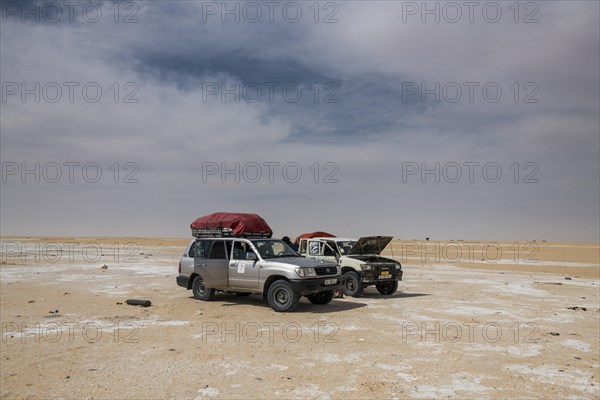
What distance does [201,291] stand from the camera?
14.2 metres

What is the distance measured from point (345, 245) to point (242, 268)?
4709 millimetres

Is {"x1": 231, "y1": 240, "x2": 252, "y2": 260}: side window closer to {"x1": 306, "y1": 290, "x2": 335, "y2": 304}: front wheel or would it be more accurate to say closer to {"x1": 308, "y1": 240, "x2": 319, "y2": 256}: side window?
{"x1": 306, "y1": 290, "x2": 335, "y2": 304}: front wheel

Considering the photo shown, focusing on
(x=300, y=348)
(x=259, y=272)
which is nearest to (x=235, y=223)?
(x=259, y=272)

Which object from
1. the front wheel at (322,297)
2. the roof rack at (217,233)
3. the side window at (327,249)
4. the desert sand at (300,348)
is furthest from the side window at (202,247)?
the side window at (327,249)

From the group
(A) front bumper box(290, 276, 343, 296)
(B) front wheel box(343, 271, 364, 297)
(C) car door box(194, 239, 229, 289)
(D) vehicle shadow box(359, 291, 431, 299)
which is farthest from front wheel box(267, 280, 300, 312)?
(D) vehicle shadow box(359, 291, 431, 299)

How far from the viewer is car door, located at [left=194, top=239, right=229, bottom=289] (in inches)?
525

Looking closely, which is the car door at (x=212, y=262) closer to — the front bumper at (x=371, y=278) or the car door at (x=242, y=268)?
the car door at (x=242, y=268)

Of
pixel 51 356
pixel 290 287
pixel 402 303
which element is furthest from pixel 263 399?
pixel 402 303

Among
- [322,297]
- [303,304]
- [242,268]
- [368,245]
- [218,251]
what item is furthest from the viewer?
[368,245]

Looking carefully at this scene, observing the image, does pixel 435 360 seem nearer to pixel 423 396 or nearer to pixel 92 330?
pixel 423 396

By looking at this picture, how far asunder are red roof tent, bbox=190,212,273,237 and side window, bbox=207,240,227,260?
89.6 inches

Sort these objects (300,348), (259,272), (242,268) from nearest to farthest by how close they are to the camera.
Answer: (300,348), (259,272), (242,268)

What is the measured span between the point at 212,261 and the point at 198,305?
133 centimetres

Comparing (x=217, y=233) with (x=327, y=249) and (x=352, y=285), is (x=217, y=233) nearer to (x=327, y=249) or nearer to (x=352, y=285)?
(x=327, y=249)
